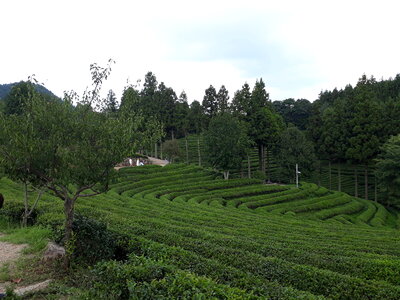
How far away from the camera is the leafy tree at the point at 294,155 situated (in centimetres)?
4316

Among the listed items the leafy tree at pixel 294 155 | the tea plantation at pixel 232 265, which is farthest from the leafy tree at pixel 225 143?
the tea plantation at pixel 232 265

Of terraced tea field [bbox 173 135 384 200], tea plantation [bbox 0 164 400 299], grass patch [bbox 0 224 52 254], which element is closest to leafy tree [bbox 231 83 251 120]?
terraced tea field [bbox 173 135 384 200]

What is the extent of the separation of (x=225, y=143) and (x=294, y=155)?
10.8 metres

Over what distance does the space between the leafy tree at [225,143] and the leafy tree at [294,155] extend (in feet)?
22.2

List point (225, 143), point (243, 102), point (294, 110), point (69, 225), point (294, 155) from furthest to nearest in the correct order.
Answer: point (294, 110) < point (243, 102) < point (294, 155) < point (225, 143) < point (69, 225)

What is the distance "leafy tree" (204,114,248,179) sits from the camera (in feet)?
129

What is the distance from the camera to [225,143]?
3938cm

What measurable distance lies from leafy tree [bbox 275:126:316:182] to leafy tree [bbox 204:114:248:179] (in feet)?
22.2

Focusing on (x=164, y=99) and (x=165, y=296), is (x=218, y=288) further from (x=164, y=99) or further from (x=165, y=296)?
(x=164, y=99)

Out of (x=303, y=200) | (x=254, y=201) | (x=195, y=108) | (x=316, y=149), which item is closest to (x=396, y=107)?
(x=316, y=149)

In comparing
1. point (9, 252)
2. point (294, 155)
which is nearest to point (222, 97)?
point (294, 155)

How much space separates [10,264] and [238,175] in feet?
145

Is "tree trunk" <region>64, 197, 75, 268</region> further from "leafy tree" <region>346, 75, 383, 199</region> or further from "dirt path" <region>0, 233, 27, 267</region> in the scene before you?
"leafy tree" <region>346, 75, 383, 199</region>

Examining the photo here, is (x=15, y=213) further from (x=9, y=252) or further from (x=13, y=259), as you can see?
(x=13, y=259)
